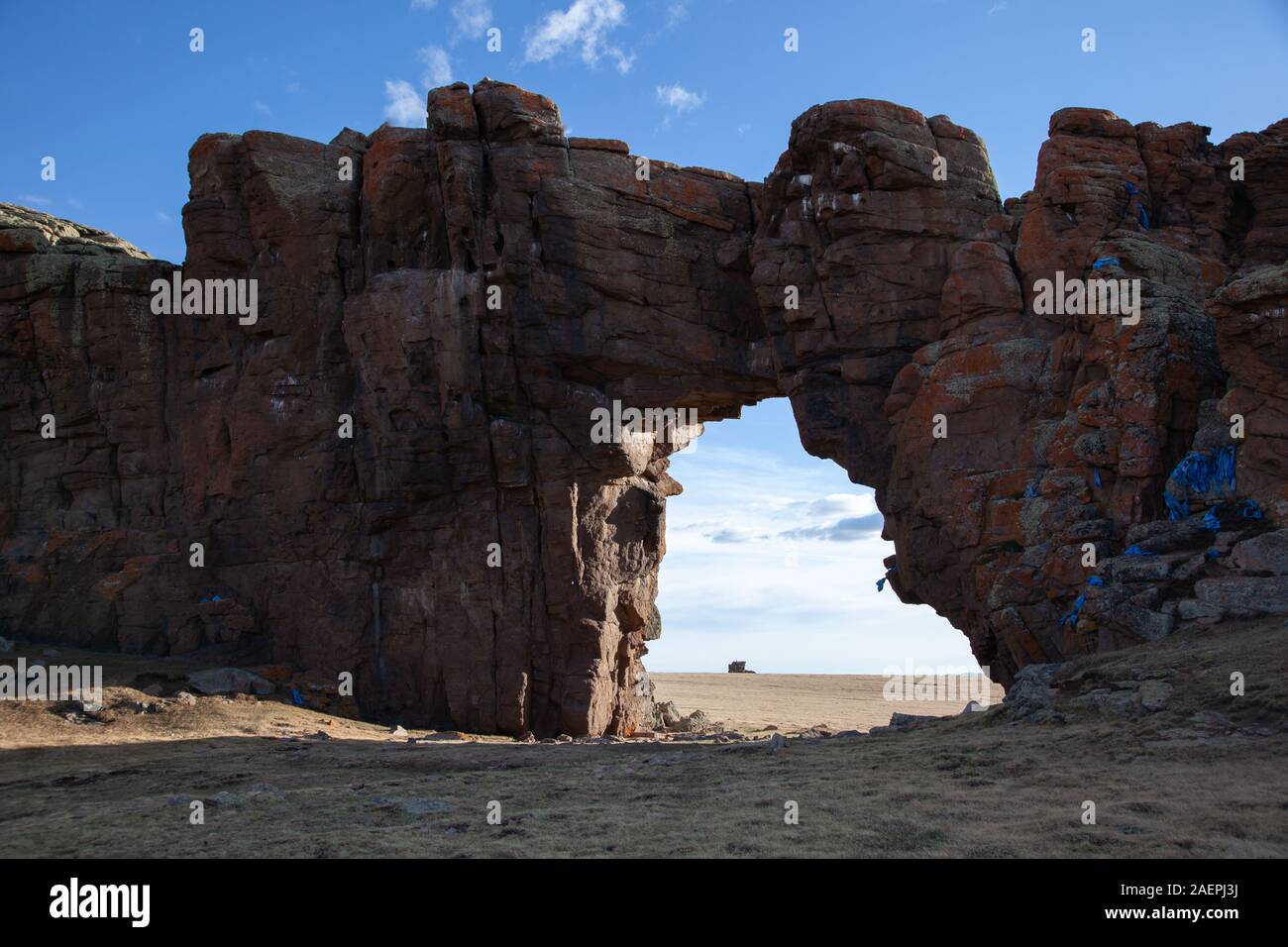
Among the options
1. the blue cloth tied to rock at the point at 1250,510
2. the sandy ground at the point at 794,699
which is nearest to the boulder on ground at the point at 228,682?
the sandy ground at the point at 794,699

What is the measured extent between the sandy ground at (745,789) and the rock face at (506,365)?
6242mm

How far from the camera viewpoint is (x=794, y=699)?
60250 mm

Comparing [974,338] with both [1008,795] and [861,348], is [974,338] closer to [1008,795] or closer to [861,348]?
[861,348]

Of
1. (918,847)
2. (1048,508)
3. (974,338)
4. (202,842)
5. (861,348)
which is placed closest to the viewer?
(918,847)

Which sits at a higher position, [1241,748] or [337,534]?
[337,534]

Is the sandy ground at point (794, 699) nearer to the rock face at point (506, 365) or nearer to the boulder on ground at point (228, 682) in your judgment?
the rock face at point (506, 365)

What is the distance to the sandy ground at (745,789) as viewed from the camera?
12.2 m

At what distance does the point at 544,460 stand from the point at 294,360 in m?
7.14

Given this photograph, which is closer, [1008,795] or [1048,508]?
[1008,795]

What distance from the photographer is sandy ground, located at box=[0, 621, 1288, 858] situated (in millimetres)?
12219

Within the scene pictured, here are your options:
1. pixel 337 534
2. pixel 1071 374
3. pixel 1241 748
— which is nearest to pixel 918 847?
pixel 1241 748

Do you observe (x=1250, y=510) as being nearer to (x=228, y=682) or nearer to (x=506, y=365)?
(x=506, y=365)

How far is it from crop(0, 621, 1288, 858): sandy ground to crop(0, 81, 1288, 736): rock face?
6.24 metres

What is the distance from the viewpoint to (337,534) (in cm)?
2917
